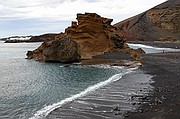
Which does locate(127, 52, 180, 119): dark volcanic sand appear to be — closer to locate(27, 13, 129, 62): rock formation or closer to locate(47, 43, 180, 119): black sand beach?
locate(47, 43, 180, 119): black sand beach

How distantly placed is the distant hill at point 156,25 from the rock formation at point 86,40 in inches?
3969

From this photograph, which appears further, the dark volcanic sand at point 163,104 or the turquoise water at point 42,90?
the turquoise water at point 42,90

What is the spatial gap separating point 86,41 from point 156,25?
119017mm

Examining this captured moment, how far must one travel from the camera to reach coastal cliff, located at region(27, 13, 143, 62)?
58.8m

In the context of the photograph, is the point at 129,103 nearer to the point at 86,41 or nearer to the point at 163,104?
the point at 163,104

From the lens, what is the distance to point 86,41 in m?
65.3

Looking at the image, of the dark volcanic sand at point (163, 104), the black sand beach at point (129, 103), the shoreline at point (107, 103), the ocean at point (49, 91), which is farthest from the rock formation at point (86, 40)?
the dark volcanic sand at point (163, 104)

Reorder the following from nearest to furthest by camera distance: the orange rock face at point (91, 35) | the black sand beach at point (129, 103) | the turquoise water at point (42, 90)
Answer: the black sand beach at point (129, 103) → the turquoise water at point (42, 90) → the orange rock face at point (91, 35)

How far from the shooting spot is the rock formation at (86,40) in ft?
194

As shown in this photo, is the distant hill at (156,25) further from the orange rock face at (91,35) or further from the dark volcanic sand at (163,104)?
the dark volcanic sand at (163,104)

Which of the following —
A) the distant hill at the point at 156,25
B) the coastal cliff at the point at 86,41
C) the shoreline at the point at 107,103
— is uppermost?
the distant hill at the point at 156,25

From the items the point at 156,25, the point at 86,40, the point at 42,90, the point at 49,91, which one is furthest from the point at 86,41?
the point at 156,25

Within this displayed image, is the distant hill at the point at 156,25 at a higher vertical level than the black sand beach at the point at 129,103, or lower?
higher

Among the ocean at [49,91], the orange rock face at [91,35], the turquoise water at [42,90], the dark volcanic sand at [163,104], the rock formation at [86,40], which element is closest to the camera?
the dark volcanic sand at [163,104]
